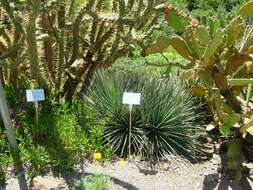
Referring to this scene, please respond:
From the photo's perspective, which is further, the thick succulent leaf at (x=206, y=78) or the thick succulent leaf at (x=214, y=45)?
the thick succulent leaf at (x=206, y=78)

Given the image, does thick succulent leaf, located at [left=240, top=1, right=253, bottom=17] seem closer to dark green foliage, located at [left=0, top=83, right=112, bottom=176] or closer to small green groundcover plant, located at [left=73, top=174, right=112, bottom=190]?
dark green foliage, located at [left=0, top=83, right=112, bottom=176]

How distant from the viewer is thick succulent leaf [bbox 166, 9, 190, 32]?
4805 millimetres

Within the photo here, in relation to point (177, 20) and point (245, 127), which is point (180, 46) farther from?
point (245, 127)

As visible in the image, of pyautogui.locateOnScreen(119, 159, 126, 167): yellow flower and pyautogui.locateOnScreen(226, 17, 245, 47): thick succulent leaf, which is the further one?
pyautogui.locateOnScreen(119, 159, 126, 167): yellow flower

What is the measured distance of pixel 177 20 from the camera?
15.8ft

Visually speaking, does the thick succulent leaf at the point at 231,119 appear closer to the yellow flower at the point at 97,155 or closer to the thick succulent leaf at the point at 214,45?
the thick succulent leaf at the point at 214,45

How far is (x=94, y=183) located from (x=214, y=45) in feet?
4.85

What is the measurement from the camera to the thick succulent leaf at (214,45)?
4367 millimetres

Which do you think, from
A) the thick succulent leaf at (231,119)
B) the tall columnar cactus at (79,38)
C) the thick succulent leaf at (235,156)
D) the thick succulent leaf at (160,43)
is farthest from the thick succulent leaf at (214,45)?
the tall columnar cactus at (79,38)

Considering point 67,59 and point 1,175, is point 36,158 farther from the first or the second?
point 67,59

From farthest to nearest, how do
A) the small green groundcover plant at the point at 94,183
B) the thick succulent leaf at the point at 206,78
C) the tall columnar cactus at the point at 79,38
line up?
the tall columnar cactus at the point at 79,38 < the thick succulent leaf at the point at 206,78 < the small green groundcover plant at the point at 94,183

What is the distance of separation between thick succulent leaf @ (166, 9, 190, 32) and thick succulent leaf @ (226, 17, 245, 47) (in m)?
0.41

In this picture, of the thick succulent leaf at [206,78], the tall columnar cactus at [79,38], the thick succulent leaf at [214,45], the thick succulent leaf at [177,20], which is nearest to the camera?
the thick succulent leaf at [214,45]

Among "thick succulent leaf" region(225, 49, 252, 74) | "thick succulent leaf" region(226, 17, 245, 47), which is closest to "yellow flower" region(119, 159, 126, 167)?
"thick succulent leaf" region(225, 49, 252, 74)
